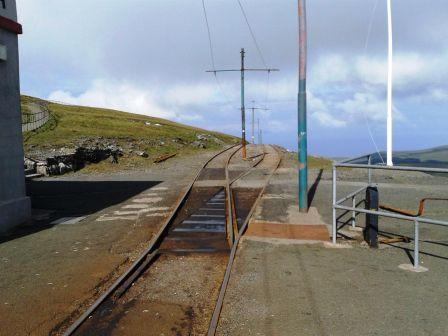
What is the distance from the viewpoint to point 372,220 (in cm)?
879

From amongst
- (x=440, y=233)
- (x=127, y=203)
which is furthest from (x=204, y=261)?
→ (x=127, y=203)

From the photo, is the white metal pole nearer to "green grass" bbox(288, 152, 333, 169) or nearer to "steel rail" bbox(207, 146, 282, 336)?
"green grass" bbox(288, 152, 333, 169)

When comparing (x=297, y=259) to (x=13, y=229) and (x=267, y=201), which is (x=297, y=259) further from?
(x=13, y=229)

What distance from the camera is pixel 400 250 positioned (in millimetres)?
8555

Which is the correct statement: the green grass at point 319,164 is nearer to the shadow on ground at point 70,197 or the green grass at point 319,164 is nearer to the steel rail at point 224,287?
the shadow on ground at point 70,197

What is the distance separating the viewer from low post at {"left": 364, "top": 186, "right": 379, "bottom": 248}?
8.75m

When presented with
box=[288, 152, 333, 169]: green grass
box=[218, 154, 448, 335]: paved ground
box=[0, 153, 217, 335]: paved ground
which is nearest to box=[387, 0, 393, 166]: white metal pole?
box=[288, 152, 333, 169]: green grass

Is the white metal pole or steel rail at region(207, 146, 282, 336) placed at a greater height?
the white metal pole

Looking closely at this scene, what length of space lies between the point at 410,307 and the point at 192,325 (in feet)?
8.74

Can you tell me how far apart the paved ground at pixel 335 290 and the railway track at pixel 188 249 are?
31 centimetres

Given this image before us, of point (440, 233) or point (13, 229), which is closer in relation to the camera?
point (440, 233)

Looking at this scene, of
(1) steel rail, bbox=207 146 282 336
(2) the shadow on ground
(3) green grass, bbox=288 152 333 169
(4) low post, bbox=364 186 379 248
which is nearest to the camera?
(1) steel rail, bbox=207 146 282 336

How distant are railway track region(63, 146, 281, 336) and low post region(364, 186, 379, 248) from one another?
8.25ft

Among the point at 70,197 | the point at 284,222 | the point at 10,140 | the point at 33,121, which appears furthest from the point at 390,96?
the point at 33,121
